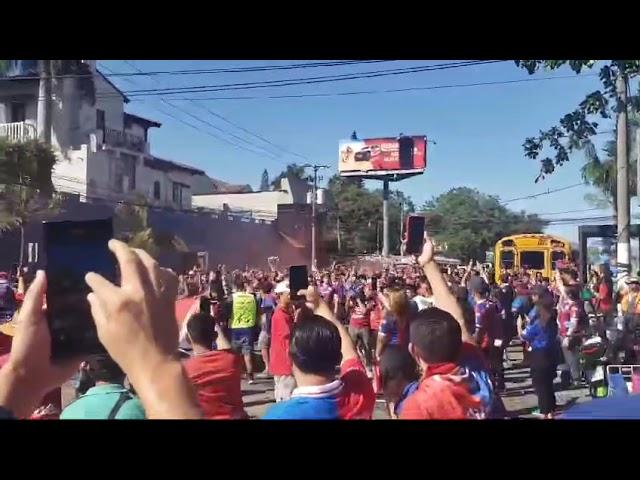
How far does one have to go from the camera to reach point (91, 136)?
3.50 meters

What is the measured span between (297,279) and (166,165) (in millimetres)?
802

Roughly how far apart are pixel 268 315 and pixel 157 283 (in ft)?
1.98

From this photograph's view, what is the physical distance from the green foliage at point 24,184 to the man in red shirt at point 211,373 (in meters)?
0.95

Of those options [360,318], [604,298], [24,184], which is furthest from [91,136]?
[604,298]

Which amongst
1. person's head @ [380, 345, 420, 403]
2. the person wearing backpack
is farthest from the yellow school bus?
the person wearing backpack

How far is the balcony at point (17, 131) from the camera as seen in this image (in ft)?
11.0

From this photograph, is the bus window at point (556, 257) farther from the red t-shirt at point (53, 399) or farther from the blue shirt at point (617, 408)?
the red t-shirt at point (53, 399)
